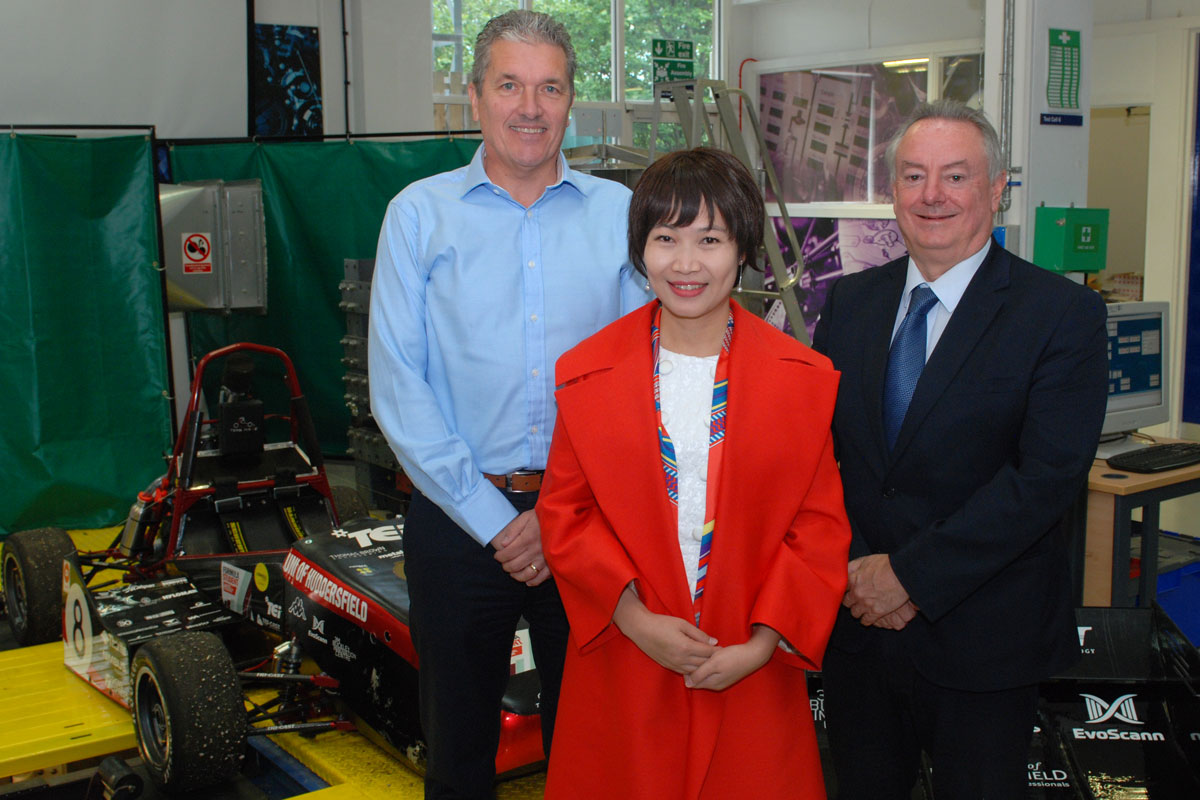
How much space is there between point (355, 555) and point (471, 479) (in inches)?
63.1

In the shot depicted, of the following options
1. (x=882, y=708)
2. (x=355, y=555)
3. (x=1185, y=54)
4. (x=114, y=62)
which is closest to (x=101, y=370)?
(x=114, y=62)

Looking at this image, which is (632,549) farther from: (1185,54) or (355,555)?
(1185,54)

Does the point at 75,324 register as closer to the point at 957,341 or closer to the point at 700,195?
the point at 700,195

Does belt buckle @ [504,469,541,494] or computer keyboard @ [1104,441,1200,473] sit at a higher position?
belt buckle @ [504,469,541,494]

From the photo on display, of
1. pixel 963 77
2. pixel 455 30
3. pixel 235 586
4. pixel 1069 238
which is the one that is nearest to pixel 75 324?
pixel 235 586

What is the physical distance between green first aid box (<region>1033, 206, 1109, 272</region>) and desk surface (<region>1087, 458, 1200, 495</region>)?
1227 mm

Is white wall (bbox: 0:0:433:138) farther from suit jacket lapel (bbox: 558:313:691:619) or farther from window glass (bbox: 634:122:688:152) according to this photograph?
suit jacket lapel (bbox: 558:313:691:619)

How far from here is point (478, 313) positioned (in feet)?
6.59

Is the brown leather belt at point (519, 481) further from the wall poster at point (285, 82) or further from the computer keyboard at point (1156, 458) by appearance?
the wall poster at point (285, 82)

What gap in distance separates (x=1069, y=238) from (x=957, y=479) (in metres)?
3.35

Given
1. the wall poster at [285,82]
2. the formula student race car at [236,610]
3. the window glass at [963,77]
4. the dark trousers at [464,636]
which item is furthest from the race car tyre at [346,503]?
the window glass at [963,77]

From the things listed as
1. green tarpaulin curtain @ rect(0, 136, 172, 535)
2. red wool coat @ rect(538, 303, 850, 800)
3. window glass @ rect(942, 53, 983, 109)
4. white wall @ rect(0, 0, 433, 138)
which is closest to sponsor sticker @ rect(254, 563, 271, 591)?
red wool coat @ rect(538, 303, 850, 800)

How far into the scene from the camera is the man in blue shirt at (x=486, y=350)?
77.1 inches

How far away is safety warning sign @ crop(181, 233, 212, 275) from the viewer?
6.32 m
